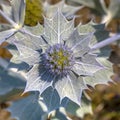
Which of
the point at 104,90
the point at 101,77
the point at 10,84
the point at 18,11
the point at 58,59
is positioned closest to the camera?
the point at 58,59

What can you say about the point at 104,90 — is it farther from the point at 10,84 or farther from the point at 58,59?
the point at 58,59

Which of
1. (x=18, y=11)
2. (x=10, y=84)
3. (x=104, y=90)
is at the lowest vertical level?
(x=104, y=90)

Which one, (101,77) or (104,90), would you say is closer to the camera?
(101,77)

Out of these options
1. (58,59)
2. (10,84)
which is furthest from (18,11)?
(10,84)

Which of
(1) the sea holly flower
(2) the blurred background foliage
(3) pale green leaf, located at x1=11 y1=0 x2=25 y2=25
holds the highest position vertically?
(3) pale green leaf, located at x1=11 y1=0 x2=25 y2=25

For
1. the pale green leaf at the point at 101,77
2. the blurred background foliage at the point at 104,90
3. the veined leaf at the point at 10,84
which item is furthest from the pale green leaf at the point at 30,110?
the blurred background foliage at the point at 104,90

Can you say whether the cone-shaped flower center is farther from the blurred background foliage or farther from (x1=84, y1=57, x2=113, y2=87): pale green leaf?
the blurred background foliage

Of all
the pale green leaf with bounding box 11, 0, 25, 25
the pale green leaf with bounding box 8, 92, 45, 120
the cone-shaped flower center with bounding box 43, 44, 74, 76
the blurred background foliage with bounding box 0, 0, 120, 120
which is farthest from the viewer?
the blurred background foliage with bounding box 0, 0, 120, 120

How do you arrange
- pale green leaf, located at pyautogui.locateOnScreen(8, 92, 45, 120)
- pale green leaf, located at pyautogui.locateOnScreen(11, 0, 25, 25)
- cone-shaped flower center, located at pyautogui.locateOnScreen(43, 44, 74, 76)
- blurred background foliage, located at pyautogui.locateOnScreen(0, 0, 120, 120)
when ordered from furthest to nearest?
blurred background foliage, located at pyautogui.locateOnScreen(0, 0, 120, 120) → pale green leaf, located at pyautogui.locateOnScreen(8, 92, 45, 120) → pale green leaf, located at pyautogui.locateOnScreen(11, 0, 25, 25) → cone-shaped flower center, located at pyautogui.locateOnScreen(43, 44, 74, 76)

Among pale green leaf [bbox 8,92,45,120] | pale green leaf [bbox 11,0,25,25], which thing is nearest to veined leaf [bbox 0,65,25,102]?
pale green leaf [bbox 8,92,45,120]

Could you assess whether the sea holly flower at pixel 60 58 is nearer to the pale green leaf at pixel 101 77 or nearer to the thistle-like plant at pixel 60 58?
the thistle-like plant at pixel 60 58
